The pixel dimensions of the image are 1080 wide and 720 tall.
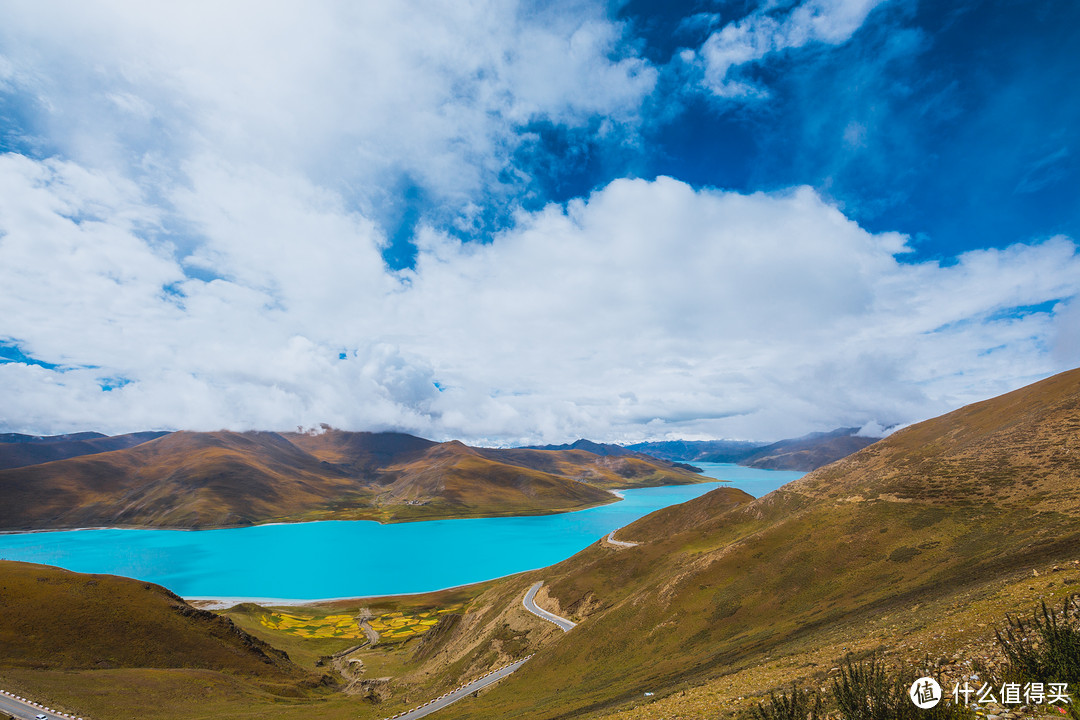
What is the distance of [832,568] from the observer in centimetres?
5031

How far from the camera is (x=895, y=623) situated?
27.0 metres

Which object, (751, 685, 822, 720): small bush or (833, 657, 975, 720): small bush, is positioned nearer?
(833, 657, 975, 720): small bush

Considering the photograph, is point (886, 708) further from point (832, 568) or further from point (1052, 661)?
point (832, 568)

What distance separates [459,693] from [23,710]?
38904 mm

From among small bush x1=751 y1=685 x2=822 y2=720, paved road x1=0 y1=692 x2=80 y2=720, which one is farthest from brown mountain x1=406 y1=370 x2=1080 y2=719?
paved road x1=0 y1=692 x2=80 y2=720

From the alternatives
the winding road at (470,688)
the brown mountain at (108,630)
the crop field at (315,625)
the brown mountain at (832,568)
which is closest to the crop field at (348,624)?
the crop field at (315,625)

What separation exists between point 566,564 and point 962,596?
85.2 m

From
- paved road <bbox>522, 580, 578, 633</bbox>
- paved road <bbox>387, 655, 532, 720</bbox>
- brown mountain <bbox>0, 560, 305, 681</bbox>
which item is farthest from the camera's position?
paved road <bbox>522, 580, 578, 633</bbox>

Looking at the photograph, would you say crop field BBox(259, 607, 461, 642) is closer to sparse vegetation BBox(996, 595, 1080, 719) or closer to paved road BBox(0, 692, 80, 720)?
paved road BBox(0, 692, 80, 720)

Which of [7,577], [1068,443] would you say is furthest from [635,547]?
[7,577]

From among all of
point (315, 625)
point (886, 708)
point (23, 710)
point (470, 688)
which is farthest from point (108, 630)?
point (886, 708)

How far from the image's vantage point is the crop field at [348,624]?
105562 millimetres

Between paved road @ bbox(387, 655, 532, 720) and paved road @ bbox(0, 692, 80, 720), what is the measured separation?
28587 mm

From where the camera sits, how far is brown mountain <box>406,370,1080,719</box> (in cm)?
3497
